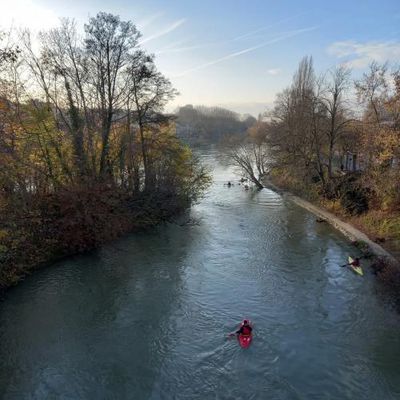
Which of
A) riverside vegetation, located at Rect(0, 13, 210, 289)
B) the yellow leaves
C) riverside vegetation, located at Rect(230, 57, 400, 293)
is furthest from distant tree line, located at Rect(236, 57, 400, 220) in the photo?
the yellow leaves

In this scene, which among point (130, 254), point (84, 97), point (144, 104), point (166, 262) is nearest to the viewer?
point (166, 262)

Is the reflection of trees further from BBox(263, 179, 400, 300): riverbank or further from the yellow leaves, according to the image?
BBox(263, 179, 400, 300): riverbank

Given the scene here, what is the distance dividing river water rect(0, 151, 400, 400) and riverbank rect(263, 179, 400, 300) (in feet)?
2.05

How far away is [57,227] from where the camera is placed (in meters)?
18.1

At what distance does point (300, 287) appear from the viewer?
49.3 feet

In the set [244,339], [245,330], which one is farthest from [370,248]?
[244,339]

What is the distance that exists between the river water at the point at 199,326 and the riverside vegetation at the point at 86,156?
1.74 m

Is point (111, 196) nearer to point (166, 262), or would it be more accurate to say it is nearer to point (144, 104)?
point (166, 262)

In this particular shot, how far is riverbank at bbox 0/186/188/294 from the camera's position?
50.0 ft

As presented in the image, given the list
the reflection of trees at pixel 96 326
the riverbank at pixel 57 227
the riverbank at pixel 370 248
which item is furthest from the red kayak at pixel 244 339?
the riverbank at pixel 57 227

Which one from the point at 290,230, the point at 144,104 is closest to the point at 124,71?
the point at 144,104

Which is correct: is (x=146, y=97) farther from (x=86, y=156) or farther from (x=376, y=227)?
(x=376, y=227)

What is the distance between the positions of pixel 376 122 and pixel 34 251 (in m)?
22.4

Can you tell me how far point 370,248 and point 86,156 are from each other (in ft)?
56.0
